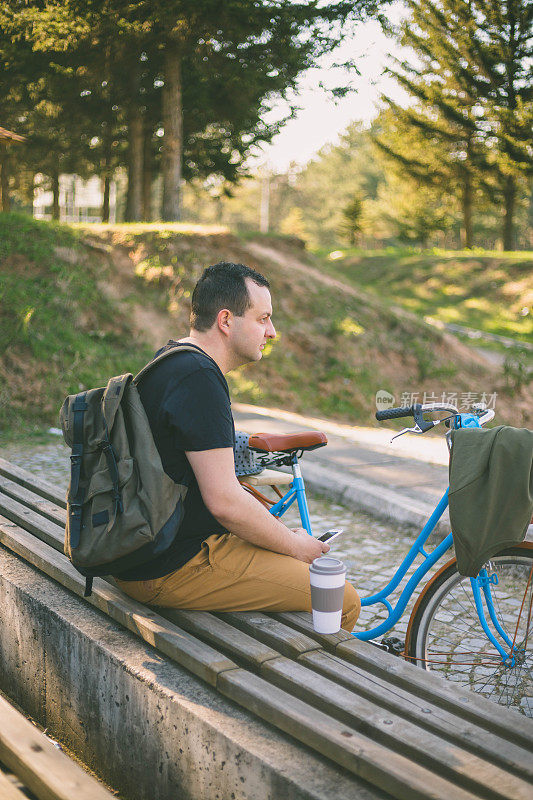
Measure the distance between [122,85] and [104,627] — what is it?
19677 mm

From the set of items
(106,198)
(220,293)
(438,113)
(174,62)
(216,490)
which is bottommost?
(216,490)

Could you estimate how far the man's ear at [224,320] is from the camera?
3059 millimetres

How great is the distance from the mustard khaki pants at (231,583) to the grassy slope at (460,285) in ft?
76.3

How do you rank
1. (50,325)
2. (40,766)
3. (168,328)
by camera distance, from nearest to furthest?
1. (40,766)
2. (50,325)
3. (168,328)

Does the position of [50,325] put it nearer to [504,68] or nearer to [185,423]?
[185,423]

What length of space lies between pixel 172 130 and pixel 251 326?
1675cm

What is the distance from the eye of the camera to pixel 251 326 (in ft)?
10.1

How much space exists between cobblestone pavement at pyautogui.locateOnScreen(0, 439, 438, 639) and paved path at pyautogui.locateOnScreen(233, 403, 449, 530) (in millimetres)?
143

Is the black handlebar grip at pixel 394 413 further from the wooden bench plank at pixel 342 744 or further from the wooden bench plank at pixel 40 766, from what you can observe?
the wooden bench plank at pixel 40 766

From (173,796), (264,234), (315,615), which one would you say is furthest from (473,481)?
(264,234)

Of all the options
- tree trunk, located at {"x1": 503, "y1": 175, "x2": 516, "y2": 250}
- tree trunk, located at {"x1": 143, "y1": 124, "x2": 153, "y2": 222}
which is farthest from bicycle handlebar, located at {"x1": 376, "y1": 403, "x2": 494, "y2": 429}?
tree trunk, located at {"x1": 503, "y1": 175, "x2": 516, "y2": 250}

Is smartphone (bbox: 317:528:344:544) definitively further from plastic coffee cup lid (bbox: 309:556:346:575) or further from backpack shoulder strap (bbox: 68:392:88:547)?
backpack shoulder strap (bbox: 68:392:88:547)

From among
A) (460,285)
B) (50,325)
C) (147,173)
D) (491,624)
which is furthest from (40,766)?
(460,285)

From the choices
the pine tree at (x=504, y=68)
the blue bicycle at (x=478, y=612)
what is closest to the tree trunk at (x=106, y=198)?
the pine tree at (x=504, y=68)
